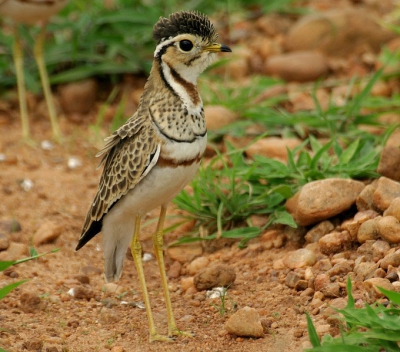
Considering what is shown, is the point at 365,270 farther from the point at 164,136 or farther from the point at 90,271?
the point at 90,271

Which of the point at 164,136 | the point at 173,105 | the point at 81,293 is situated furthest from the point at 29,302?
the point at 173,105

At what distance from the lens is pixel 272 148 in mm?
6020

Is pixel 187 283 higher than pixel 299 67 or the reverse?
the reverse

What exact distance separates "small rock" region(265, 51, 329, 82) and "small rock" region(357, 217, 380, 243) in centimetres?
321

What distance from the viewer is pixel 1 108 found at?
7867 mm

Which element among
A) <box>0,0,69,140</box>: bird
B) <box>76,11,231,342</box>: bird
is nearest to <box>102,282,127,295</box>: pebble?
<box>76,11,231,342</box>: bird

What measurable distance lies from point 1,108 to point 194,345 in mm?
4346

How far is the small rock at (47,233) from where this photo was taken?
5.50 metres

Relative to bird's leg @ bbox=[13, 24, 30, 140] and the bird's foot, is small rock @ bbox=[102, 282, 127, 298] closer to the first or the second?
the bird's foot

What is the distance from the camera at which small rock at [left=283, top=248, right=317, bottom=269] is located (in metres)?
4.76

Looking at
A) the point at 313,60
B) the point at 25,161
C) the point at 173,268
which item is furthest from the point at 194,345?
the point at 313,60

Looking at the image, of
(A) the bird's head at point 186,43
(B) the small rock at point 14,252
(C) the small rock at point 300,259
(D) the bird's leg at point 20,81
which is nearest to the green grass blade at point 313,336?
(C) the small rock at point 300,259

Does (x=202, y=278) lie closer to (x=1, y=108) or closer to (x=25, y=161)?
(x=25, y=161)

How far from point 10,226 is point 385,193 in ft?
8.34
